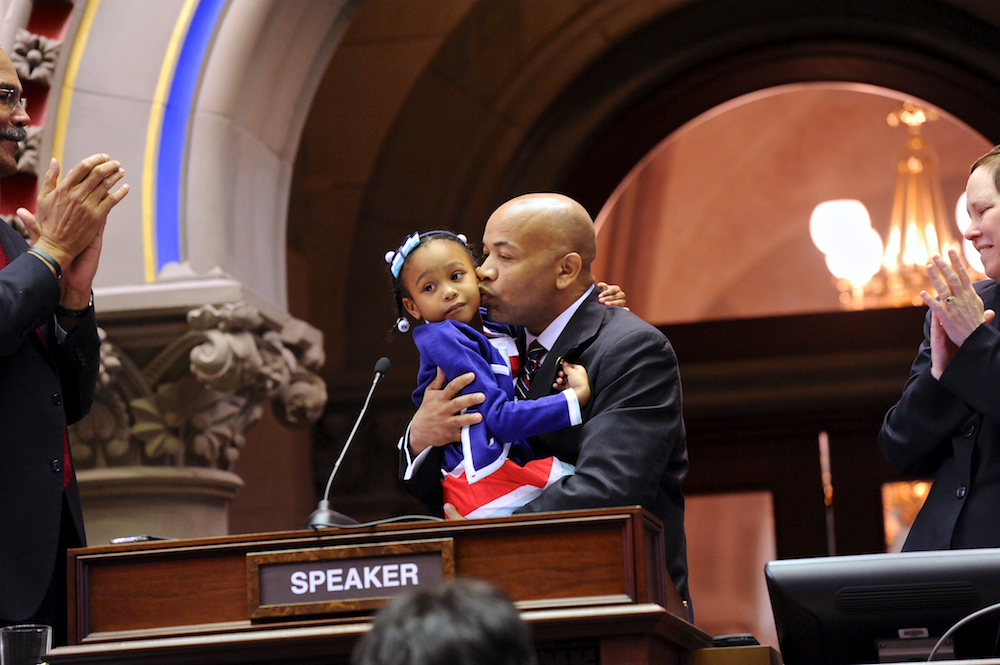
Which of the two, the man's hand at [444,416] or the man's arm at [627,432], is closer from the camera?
the man's arm at [627,432]

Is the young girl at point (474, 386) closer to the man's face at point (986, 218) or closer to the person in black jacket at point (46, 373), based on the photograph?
the person in black jacket at point (46, 373)

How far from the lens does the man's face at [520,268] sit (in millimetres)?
2680

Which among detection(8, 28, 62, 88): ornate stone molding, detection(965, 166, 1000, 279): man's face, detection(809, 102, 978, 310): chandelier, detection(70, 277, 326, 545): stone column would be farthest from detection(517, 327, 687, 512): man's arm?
detection(809, 102, 978, 310): chandelier

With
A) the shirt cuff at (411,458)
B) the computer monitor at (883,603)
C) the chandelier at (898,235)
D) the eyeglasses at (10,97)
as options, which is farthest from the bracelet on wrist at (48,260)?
the chandelier at (898,235)

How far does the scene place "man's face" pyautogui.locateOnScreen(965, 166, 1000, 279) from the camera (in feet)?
8.76

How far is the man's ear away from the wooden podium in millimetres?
681

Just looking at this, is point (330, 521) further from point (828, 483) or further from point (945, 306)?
point (828, 483)

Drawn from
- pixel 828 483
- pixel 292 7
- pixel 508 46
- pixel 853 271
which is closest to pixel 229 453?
pixel 292 7

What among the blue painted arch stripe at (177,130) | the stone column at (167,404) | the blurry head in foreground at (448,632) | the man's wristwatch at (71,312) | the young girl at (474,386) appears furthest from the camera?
the blue painted arch stripe at (177,130)

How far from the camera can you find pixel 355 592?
2.08 metres

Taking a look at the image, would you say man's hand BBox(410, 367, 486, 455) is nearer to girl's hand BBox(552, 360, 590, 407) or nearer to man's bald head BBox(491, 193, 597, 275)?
girl's hand BBox(552, 360, 590, 407)

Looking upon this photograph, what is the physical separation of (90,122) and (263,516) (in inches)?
94.2

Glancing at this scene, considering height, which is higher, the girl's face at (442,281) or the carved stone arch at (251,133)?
the carved stone arch at (251,133)

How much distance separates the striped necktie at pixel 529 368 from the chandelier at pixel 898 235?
4.46 metres
